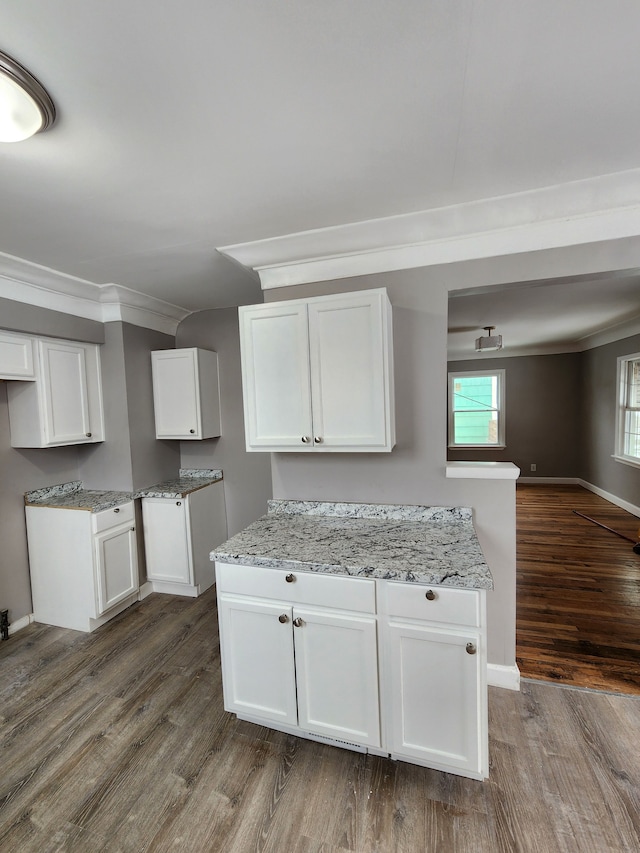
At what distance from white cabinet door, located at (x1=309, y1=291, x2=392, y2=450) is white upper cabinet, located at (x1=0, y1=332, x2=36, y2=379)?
2.01 m

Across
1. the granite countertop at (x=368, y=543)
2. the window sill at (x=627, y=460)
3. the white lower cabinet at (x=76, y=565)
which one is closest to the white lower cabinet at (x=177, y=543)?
the white lower cabinet at (x=76, y=565)

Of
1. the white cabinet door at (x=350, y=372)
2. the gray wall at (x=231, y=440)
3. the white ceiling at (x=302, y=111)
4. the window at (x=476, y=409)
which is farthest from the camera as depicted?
the window at (x=476, y=409)

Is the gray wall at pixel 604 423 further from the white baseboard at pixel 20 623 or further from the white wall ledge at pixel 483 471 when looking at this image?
the white baseboard at pixel 20 623

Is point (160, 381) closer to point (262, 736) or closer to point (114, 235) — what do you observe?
point (114, 235)

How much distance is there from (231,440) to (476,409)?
17.9ft

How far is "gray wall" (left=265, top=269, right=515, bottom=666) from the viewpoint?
2023 millimetres

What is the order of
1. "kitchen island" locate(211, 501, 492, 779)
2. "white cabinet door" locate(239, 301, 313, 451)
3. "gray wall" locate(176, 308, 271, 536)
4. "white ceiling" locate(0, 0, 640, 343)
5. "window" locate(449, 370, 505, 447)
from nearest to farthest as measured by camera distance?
1. "white ceiling" locate(0, 0, 640, 343)
2. "kitchen island" locate(211, 501, 492, 779)
3. "white cabinet door" locate(239, 301, 313, 451)
4. "gray wall" locate(176, 308, 271, 536)
5. "window" locate(449, 370, 505, 447)

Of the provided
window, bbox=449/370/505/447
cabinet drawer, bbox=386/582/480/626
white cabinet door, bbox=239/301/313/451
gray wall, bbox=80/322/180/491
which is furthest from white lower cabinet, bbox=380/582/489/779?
window, bbox=449/370/505/447

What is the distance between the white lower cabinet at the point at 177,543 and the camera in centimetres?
308

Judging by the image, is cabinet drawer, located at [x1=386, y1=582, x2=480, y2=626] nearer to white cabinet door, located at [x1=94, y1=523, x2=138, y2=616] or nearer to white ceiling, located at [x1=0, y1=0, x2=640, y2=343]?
white ceiling, located at [x1=0, y1=0, x2=640, y2=343]

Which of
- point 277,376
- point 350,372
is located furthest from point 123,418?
point 350,372

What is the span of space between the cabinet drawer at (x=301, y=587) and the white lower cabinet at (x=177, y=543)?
1447 millimetres

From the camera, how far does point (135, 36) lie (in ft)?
3.09

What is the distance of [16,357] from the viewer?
2516 mm
